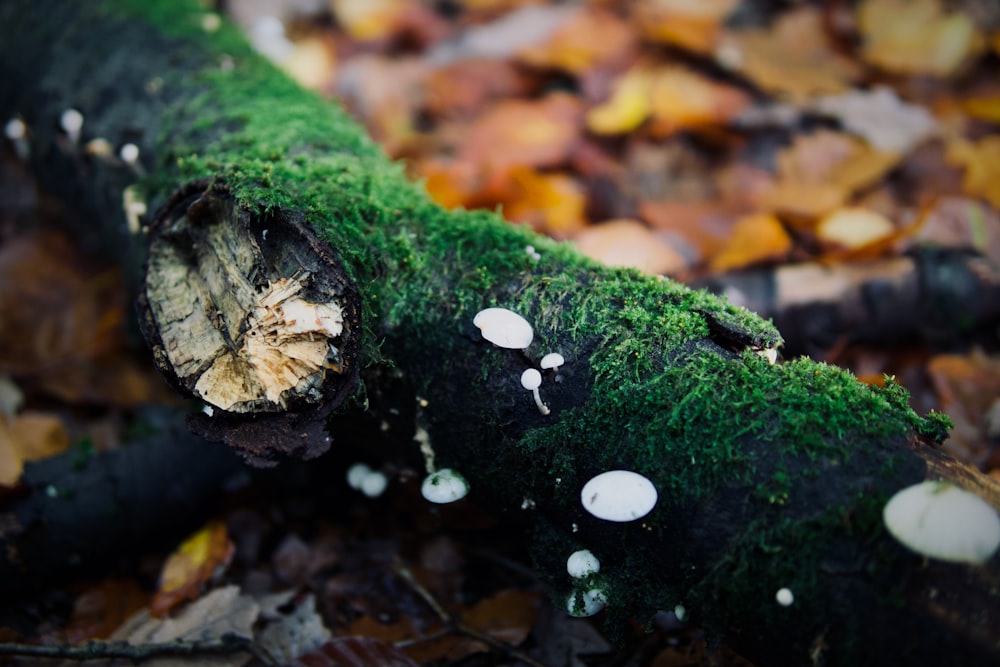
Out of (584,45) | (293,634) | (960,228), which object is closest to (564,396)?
(293,634)

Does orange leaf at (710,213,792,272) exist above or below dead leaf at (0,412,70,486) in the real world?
above

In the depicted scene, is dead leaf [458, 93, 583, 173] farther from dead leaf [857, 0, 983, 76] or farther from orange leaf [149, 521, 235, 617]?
orange leaf [149, 521, 235, 617]

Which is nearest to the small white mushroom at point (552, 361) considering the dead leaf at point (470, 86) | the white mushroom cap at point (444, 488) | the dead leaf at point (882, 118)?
the white mushroom cap at point (444, 488)

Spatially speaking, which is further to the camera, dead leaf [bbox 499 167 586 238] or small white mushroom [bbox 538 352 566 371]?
dead leaf [bbox 499 167 586 238]

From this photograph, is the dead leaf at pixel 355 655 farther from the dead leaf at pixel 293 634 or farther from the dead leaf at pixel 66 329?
the dead leaf at pixel 66 329

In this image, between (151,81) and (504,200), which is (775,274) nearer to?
(504,200)

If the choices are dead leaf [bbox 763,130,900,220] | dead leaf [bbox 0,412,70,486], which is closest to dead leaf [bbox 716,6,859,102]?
dead leaf [bbox 763,130,900,220]
